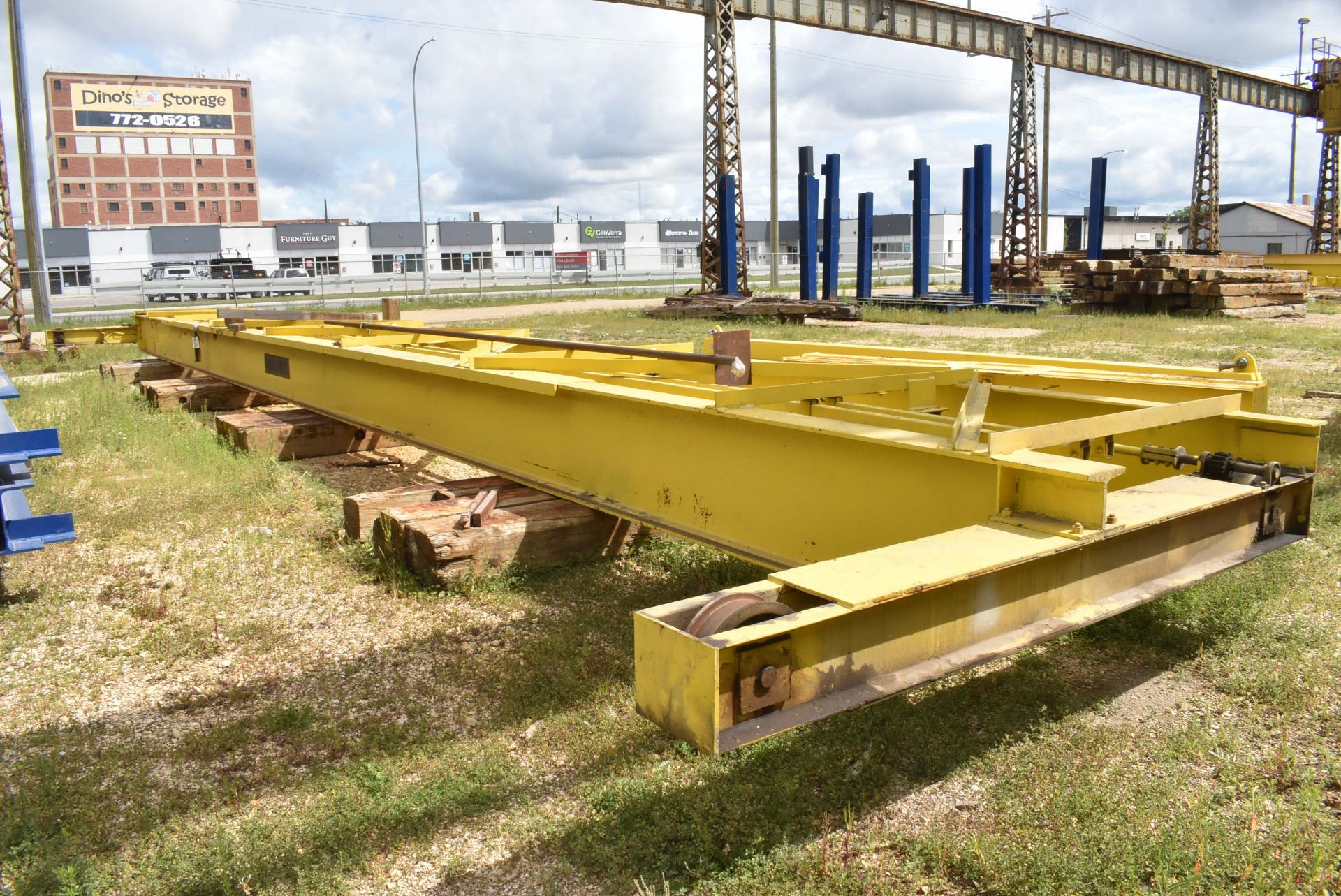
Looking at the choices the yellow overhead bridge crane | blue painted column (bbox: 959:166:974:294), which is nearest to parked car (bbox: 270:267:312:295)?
blue painted column (bbox: 959:166:974:294)

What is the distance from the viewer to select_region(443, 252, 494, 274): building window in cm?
6231

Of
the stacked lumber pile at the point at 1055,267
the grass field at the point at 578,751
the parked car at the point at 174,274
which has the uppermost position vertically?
the parked car at the point at 174,274

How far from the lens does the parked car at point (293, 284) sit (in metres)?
36.9

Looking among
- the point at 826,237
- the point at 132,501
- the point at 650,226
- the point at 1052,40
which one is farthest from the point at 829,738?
the point at 650,226

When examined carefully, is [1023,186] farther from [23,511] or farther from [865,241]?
[23,511]

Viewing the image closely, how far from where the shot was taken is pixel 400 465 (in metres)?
6.86

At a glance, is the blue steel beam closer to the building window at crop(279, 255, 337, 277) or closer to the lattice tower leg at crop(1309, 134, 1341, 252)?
the lattice tower leg at crop(1309, 134, 1341, 252)

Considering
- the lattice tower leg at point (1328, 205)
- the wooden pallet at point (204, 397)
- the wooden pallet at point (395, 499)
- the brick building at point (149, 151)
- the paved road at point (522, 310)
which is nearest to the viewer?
the wooden pallet at point (395, 499)

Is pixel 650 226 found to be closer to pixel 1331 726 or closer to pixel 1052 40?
pixel 1052 40

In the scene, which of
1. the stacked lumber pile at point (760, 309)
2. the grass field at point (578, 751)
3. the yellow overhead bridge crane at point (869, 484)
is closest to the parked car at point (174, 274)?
the stacked lumber pile at point (760, 309)

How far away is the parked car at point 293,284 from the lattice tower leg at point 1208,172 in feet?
97.6

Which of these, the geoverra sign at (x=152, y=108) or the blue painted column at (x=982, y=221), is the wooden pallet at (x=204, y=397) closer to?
the blue painted column at (x=982, y=221)

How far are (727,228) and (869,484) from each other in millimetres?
18717

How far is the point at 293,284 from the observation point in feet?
130
